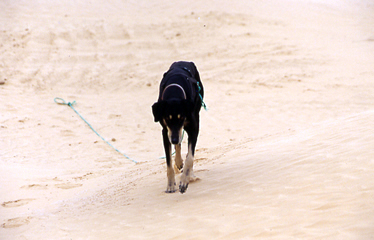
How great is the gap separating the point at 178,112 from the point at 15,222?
2.45 m

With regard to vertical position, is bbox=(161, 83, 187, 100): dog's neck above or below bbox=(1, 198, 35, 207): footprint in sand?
above

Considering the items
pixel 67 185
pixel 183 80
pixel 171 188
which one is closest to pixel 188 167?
pixel 171 188

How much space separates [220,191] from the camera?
4559 mm

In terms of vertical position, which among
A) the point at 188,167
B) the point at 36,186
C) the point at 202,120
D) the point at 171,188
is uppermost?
the point at 188,167

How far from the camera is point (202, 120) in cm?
1170

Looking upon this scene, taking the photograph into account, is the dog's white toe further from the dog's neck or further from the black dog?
the dog's neck

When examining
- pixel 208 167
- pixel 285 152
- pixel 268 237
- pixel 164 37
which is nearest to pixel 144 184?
pixel 208 167

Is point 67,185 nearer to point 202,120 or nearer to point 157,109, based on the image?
point 157,109

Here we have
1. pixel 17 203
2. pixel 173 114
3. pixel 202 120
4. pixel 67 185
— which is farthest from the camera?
pixel 202 120

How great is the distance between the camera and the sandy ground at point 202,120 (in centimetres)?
383

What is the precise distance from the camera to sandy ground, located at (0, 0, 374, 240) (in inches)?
151

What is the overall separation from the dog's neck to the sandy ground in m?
1.19

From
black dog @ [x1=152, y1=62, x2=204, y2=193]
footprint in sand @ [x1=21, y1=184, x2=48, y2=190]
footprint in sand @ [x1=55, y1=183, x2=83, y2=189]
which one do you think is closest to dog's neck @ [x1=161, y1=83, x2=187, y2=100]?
black dog @ [x1=152, y1=62, x2=204, y2=193]

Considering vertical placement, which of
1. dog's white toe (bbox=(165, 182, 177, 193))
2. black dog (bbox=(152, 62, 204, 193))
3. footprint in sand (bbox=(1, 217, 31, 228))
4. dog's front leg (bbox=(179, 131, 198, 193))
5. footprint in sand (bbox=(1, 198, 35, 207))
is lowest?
footprint in sand (bbox=(1, 198, 35, 207))
